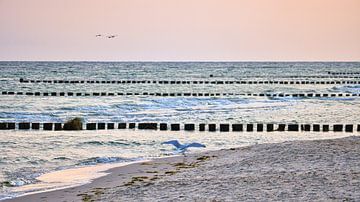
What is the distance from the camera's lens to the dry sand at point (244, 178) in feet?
42.7

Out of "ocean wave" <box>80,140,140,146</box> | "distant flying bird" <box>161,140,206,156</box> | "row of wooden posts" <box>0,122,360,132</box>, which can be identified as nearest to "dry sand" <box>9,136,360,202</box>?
"distant flying bird" <box>161,140,206,156</box>

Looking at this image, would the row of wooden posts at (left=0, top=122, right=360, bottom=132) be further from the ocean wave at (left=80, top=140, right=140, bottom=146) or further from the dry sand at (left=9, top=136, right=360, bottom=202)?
the dry sand at (left=9, top=136, right=360, bottom=202)

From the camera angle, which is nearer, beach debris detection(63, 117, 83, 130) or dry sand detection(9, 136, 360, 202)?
dry sand detection(9, 136, 360, 202)

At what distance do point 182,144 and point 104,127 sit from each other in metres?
7.69

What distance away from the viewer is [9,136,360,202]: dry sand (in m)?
13.0

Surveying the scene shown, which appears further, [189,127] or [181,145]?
[189,127]

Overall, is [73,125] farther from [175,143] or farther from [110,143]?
[175,143]

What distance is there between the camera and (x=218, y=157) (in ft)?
65.8

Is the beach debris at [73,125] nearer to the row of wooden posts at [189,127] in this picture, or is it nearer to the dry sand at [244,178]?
the row of wooden posts at [189,127]

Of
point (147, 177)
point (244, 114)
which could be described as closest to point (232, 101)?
point (244, 114)

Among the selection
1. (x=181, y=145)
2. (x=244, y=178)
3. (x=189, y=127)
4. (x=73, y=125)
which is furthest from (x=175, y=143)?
(x=244, y=178)

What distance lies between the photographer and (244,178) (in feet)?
48.8

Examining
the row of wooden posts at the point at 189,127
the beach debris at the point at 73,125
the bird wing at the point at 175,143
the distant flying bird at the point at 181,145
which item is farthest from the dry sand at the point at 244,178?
the beach debris at the point at 73,125

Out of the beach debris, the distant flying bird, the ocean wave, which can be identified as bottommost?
the ocean wave
